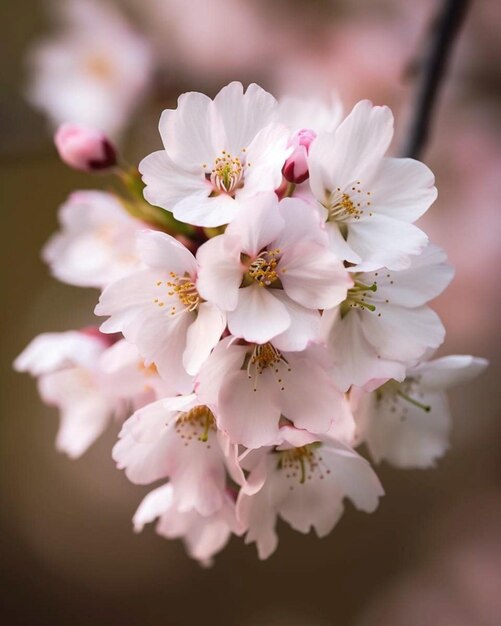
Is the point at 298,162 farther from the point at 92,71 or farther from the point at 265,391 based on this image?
the point at 92,71

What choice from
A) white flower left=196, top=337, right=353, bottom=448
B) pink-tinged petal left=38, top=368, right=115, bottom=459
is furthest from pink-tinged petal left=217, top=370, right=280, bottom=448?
pink-tinged petal left=38, top=368, right=115, bottom=459

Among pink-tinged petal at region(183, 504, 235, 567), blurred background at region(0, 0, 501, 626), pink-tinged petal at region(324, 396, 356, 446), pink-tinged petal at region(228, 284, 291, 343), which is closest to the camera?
pink-tinged petal at region(228, 284, 291, 343)

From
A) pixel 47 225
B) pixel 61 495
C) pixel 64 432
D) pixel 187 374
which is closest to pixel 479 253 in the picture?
pixel 64 432

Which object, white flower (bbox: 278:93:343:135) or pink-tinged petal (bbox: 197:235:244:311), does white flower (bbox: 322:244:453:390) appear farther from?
white flower (bbox: 278:93:343:135)

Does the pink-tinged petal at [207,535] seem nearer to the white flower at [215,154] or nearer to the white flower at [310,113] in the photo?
the white flower at [215,154]

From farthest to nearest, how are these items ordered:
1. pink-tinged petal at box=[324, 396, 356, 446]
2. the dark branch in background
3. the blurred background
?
the blurred background < the dark branch in background < pink-tinged petal at box=[324, 396, 356, 446]

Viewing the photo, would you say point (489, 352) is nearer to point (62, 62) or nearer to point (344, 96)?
point (344, 96)

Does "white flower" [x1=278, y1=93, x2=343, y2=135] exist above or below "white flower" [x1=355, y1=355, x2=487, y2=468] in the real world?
above
